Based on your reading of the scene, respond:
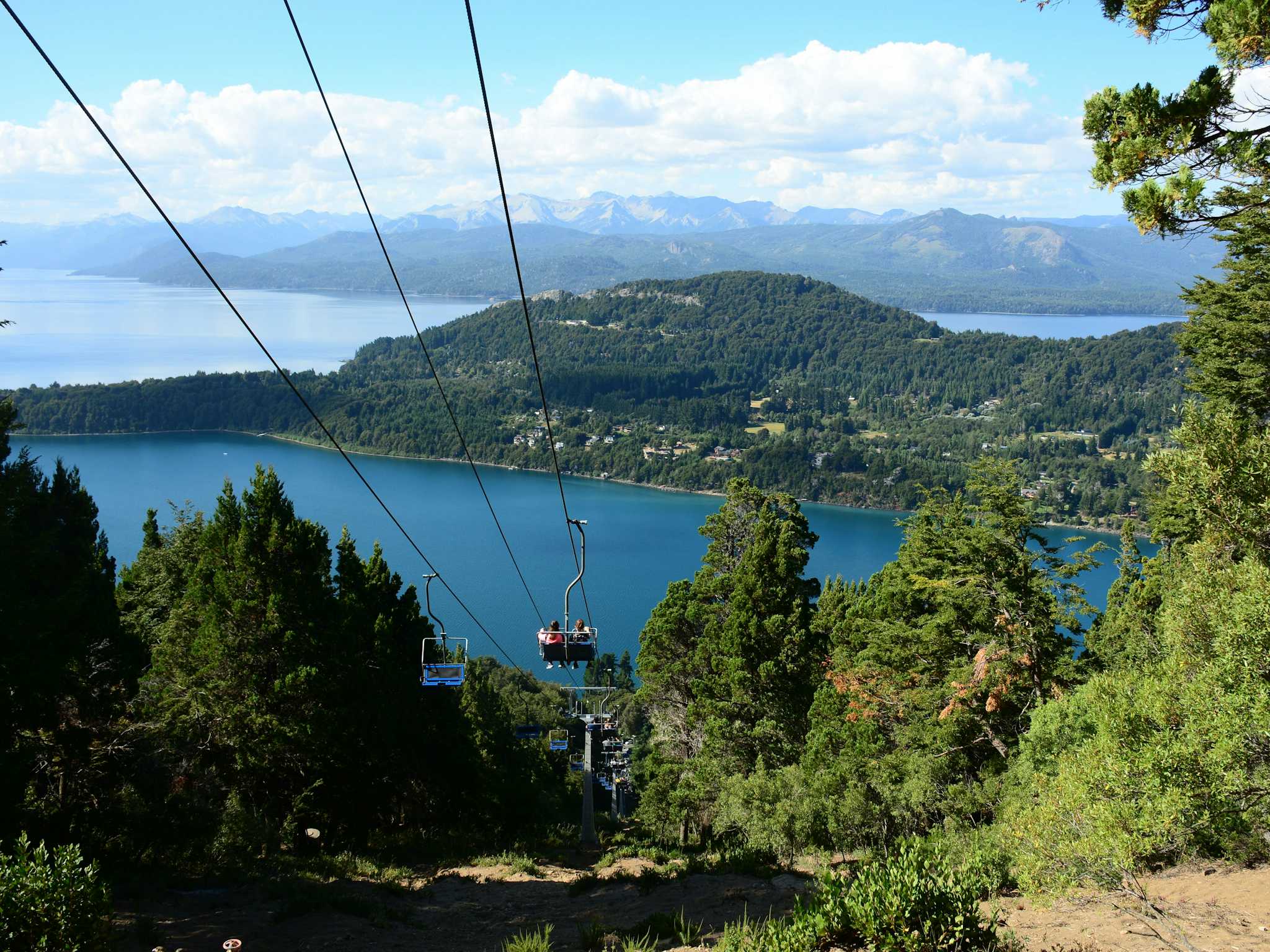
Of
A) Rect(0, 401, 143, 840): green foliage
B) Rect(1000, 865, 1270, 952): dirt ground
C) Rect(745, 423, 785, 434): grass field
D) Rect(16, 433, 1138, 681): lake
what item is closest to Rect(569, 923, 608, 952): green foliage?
Rect(1000, 865, 1270, 952): dirt ground

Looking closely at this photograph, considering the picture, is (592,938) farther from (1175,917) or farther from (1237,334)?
(1237,334)

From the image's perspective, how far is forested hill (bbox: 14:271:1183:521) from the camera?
4193 inches

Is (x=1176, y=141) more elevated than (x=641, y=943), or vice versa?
(x=1176, y=141)

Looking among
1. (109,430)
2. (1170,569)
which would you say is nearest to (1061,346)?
(109,430)

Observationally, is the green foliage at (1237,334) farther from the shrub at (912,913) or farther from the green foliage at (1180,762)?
the shrub at (912,913)

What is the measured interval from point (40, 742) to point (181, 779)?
2.33 metres

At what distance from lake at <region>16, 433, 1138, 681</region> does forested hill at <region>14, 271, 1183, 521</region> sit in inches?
246

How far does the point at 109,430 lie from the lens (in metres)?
110

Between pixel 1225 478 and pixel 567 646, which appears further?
pixel 567 646

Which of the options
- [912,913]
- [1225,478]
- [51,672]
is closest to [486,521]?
[51,672]

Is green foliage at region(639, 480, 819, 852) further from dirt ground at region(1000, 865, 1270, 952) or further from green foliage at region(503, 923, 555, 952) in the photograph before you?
dirt ground at region(1000, 865, 1270, 952)

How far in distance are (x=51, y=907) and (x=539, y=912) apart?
5344 mm

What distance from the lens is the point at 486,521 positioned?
77438 millimetres

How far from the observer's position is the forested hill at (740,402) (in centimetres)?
10650
